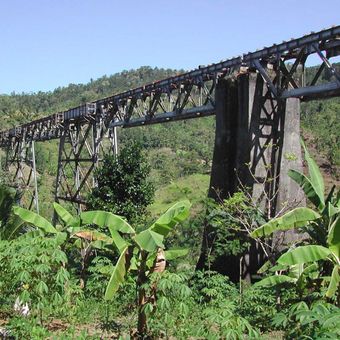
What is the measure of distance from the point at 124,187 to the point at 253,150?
4424 millimetres

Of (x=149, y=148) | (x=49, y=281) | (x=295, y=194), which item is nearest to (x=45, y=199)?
(x=149, y=148)

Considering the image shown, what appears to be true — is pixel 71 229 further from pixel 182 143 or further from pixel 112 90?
pixel 112 90

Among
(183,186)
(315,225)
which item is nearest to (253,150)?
(315,225)

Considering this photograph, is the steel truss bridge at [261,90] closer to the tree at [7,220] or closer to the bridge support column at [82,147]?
the bridge support column at [82,147]

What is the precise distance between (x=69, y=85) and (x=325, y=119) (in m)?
80.4

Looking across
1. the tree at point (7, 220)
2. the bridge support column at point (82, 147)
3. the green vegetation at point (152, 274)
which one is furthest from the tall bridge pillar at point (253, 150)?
the bridge support column at point (82, 147)

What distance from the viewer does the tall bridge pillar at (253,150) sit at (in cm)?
1070

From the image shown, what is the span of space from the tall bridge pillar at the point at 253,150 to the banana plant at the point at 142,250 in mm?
3726

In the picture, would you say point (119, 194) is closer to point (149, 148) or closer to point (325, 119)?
point (325, 119)

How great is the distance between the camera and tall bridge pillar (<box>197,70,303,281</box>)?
1070 cm

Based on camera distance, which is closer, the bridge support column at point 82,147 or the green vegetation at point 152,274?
the green vegetation at point 152,274

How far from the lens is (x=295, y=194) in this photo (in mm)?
10898

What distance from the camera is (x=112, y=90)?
108 metres

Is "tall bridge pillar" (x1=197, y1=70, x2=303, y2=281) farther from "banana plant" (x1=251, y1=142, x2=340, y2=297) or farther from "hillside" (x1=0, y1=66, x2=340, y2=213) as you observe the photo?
"hillside" (x1=0, y1=66, x2=340, y2=213)
